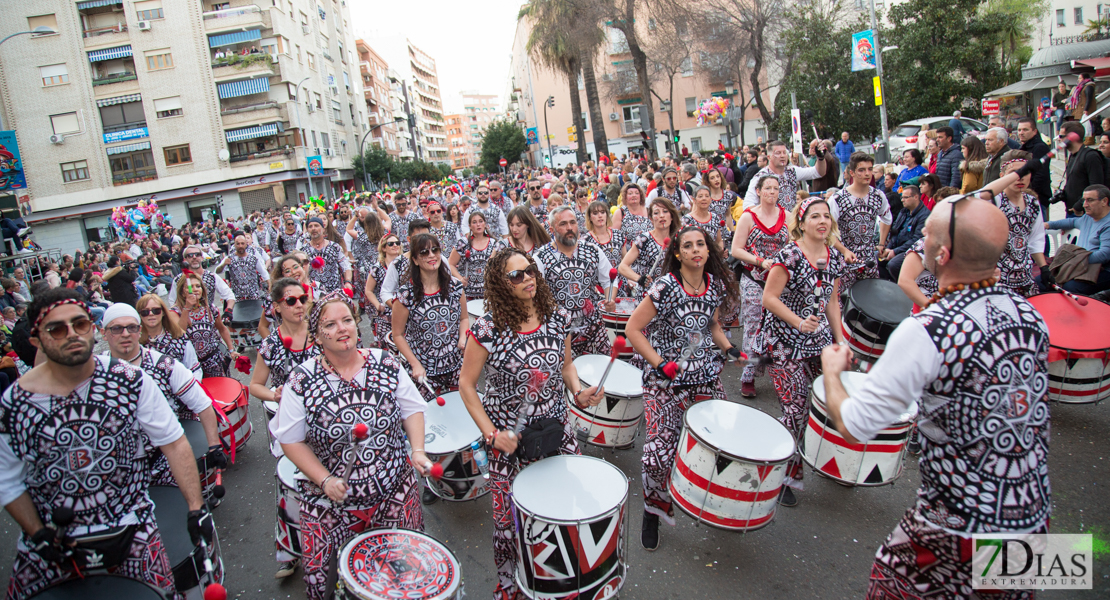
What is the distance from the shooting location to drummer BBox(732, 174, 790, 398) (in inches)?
230

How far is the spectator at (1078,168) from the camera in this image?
6.99 m

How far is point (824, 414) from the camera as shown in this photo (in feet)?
11.8

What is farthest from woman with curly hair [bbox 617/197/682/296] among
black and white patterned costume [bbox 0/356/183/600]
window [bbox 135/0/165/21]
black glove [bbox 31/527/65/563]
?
window [bbox 135/0/165/21]

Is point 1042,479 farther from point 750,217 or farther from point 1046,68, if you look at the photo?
point 1046,68

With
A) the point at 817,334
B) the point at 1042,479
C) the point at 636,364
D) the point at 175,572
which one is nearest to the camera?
the point at 1042,479

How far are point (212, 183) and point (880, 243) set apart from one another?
143ft

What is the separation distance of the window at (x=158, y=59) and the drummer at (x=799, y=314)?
1824 inches

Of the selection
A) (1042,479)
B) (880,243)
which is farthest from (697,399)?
(880,243)

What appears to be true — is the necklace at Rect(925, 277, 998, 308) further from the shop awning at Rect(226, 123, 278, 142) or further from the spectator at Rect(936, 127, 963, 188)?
the shop awning at Rect(226, 123, 278, 142)

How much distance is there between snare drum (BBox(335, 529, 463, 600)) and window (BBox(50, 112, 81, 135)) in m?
48.2

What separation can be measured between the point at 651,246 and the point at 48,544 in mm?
4982

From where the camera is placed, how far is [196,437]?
411 centimetres

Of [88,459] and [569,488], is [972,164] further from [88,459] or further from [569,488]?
[88,459]

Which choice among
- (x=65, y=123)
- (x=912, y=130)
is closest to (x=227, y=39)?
(x=65, y=123)
